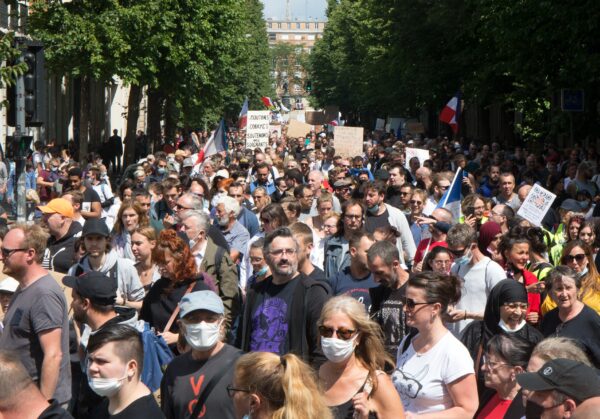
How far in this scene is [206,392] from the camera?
5.87m

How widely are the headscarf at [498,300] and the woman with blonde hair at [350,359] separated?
1.76 m

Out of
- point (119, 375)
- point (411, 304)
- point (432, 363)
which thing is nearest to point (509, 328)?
point (411, 304)

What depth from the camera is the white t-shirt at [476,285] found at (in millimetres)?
8508

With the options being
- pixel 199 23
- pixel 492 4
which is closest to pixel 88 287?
pixel 492 4

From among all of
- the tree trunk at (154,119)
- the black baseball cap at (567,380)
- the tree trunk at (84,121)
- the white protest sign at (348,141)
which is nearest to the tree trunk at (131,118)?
the tree trunk at (84,121)

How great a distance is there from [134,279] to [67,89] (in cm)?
4131

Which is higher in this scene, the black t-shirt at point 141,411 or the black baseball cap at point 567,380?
the black baseball cap at point 567,380

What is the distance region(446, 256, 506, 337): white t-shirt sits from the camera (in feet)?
27.9

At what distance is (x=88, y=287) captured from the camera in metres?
6.96

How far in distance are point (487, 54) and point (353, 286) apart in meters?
27.9

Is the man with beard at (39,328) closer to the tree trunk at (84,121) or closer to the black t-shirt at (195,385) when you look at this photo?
the black t-shirt at (195,385)

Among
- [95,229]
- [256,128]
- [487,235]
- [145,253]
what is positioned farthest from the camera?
[256,128]

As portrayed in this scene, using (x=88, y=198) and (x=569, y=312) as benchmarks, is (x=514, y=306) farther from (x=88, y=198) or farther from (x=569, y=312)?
(x=88, y=198)

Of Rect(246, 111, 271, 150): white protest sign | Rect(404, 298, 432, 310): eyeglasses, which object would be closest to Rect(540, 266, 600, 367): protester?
Rect(404, 298, 432, 310): eyeglasses
